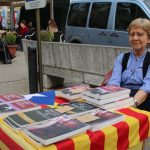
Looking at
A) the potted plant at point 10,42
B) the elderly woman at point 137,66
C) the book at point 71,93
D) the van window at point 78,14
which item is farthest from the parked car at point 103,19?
the book at point 71,93

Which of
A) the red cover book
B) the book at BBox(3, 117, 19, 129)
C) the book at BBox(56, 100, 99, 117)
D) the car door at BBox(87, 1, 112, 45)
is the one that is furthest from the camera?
the car door at BBox(87, 1, 112, 45)

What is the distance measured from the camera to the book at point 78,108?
236 centimetres

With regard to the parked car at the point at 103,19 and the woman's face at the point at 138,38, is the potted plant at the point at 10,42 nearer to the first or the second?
the parked car at the point at 103,19

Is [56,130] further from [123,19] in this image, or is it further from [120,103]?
[123,19]

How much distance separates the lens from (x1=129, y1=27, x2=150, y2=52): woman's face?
128 inches

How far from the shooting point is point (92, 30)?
29.9 feet

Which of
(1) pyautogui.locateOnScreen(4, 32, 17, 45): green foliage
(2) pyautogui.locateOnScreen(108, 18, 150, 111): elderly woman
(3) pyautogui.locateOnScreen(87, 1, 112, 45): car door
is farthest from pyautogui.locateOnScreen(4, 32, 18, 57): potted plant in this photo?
(2) pyautogui.locateOnScreen(108, 18, 150, 111): elderly woman

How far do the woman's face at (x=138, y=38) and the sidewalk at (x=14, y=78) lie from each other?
432 cm

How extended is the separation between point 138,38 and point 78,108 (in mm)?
1141

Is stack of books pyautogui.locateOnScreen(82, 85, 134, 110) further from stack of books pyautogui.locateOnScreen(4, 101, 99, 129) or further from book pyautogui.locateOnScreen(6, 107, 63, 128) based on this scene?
book pyautogui.locateOnScreen(6, 107, 63, 128)

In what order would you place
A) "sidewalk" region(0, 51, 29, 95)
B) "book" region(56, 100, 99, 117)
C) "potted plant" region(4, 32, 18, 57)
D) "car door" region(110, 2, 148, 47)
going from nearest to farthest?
"book" region(56, 100, 99, 117)
"sidewalk" region(0, 51, 29, 95)
"car door" region(110, 2, 148, 47)
"potted plant" region(4, 32, 18, 57)

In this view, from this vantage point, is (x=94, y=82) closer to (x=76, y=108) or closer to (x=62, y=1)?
(x=76, y=108)

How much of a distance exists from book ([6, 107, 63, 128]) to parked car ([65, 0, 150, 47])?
18.9 ft

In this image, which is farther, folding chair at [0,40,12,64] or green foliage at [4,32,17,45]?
green foliage at [4,32,17,45]
